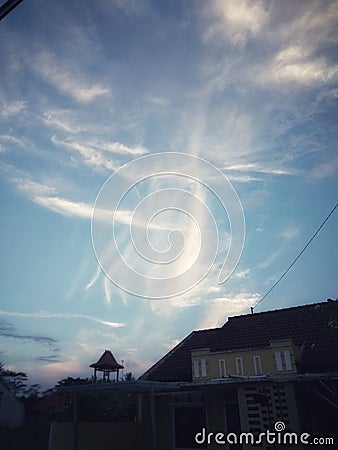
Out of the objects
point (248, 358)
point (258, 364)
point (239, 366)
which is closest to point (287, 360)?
point (258, 364)

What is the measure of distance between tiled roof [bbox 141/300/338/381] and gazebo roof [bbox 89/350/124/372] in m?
4.83

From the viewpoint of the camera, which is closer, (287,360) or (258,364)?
(287,360)

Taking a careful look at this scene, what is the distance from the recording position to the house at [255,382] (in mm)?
8953

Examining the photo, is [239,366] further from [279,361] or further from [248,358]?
[279,361]

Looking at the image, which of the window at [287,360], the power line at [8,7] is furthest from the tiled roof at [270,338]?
the power line at [8,7]

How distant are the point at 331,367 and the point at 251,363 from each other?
241cm

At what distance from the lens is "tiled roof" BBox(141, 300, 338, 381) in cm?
1077

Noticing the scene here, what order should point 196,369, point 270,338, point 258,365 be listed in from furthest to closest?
point 270,338 → point 196,369 → point 258,365

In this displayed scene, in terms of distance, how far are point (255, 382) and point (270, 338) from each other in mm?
3870

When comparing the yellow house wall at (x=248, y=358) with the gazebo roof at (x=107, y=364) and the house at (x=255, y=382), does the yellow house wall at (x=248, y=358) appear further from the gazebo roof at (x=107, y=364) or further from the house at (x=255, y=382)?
the gazebo roof at (x=107, y=364)

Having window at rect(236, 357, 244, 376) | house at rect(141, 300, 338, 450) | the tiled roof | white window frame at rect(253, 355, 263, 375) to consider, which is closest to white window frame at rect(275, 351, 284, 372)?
house at rect(141, 300, 338, 450)

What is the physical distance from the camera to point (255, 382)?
9.37m

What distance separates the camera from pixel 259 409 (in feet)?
29.9

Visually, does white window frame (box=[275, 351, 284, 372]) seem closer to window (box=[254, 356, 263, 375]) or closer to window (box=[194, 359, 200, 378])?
window (box=[254, 356, 263, 375])
